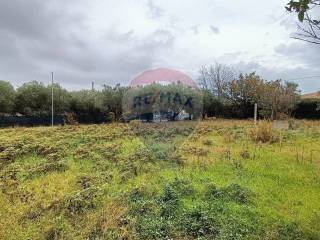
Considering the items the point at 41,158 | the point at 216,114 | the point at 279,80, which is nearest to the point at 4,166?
the point at 41,158

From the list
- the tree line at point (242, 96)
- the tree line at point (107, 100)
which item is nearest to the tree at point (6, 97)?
the tree line at point (107, 100)

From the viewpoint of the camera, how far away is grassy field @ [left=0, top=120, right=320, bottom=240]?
4590 millimetres

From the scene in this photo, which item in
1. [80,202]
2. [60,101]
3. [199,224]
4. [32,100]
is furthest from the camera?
[60,101]

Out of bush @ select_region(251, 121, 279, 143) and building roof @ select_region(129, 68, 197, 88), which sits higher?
building roof @ select_region(129, 68, 197, 88)

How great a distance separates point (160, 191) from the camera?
235 inches

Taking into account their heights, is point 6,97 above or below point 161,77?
above

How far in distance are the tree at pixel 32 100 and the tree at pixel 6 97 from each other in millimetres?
1036

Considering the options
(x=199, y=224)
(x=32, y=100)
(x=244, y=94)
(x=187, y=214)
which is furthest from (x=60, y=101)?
(x=199, y=224)

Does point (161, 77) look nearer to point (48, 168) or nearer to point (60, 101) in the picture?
point (48, 168)

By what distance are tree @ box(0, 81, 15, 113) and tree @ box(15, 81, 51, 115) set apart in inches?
40.8

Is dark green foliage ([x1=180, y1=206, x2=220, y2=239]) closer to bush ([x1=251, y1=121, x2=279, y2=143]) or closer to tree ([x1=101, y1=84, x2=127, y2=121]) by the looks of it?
bush ([x1=251, y1=121, x2=279, y2=143])

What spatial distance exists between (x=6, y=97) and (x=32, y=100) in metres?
2.32

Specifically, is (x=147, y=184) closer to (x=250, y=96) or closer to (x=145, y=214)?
(x=145, y=214)

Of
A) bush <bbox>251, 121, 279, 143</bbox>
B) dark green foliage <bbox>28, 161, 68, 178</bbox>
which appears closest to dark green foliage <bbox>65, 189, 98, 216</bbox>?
dark green foliage <bbox>28, 161, 68, 178</bbox>
